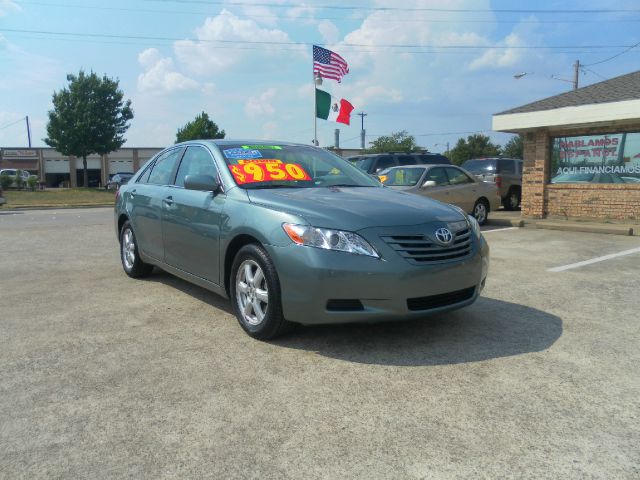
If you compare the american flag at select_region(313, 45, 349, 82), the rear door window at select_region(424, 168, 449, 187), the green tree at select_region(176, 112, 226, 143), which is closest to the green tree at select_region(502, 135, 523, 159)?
the green tree at select_region(176, 112, 226, 143)

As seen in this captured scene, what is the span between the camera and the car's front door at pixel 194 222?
179 inches

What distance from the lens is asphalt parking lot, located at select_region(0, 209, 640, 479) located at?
8.12 ft

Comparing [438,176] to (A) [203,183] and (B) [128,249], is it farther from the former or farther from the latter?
(A) [203,183]

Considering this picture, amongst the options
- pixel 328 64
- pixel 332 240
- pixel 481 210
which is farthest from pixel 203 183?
pixel 328 64

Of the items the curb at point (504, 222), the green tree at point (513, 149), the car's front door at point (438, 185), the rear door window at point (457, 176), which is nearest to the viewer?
the car's front door at point (438, 185)

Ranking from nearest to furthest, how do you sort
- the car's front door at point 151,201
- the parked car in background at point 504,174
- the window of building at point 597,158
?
the car's front door at point 151,201 < the window of building at point 597,158 < the parked car in background at point 504,174

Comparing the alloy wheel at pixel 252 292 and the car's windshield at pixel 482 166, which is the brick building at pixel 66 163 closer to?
the car's windshield at pixel 482 166

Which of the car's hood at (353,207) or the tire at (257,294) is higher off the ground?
the car's hood at (353,207)

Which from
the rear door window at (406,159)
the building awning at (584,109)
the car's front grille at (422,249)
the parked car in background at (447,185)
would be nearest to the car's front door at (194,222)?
the car's front grille at (422,249)

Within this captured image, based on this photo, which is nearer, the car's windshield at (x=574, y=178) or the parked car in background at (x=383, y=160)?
the car's windshield at (x=574, y=178)

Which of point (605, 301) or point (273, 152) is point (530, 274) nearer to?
point (605, 301)

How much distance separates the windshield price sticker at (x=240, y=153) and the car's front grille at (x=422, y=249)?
179cm

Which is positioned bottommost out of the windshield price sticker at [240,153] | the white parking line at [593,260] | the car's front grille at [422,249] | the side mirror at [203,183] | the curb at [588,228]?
the white parking line at [593,260]

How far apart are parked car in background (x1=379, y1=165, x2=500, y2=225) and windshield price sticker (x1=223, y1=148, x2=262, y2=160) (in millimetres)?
6211
